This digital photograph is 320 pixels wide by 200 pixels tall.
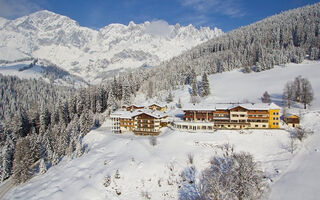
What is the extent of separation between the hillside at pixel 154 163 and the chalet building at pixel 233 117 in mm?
4021

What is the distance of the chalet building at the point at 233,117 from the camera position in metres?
62.3

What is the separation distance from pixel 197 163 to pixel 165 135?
15459 mm

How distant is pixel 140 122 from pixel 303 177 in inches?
1816

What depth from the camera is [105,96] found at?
10375cm

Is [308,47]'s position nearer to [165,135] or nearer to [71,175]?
[165,135]

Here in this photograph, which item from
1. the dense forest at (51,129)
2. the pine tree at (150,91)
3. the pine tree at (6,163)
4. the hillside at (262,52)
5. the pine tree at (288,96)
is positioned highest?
the hillside at (262,52)

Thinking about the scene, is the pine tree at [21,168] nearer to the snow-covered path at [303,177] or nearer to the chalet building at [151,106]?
the chalet building at [151,106]

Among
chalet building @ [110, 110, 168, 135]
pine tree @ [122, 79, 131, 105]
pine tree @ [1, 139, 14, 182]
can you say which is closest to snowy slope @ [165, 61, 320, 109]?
pine tree @ [122, 79, 131, 105]

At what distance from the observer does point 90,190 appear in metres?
42.8

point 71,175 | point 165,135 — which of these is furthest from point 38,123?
point 165,135

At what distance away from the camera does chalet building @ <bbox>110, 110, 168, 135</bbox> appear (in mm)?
67438

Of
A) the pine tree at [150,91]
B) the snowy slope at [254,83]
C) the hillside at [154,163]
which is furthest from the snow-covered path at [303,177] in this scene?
the pine tree at [150,91]

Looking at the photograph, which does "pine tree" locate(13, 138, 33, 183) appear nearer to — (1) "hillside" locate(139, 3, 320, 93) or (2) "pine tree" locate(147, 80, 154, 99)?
(2) "pine tree" locate(147, 80, 154, 99)

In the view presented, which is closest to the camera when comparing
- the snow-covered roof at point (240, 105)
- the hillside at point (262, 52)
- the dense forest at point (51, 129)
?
the dense forest at point (51, 129)
